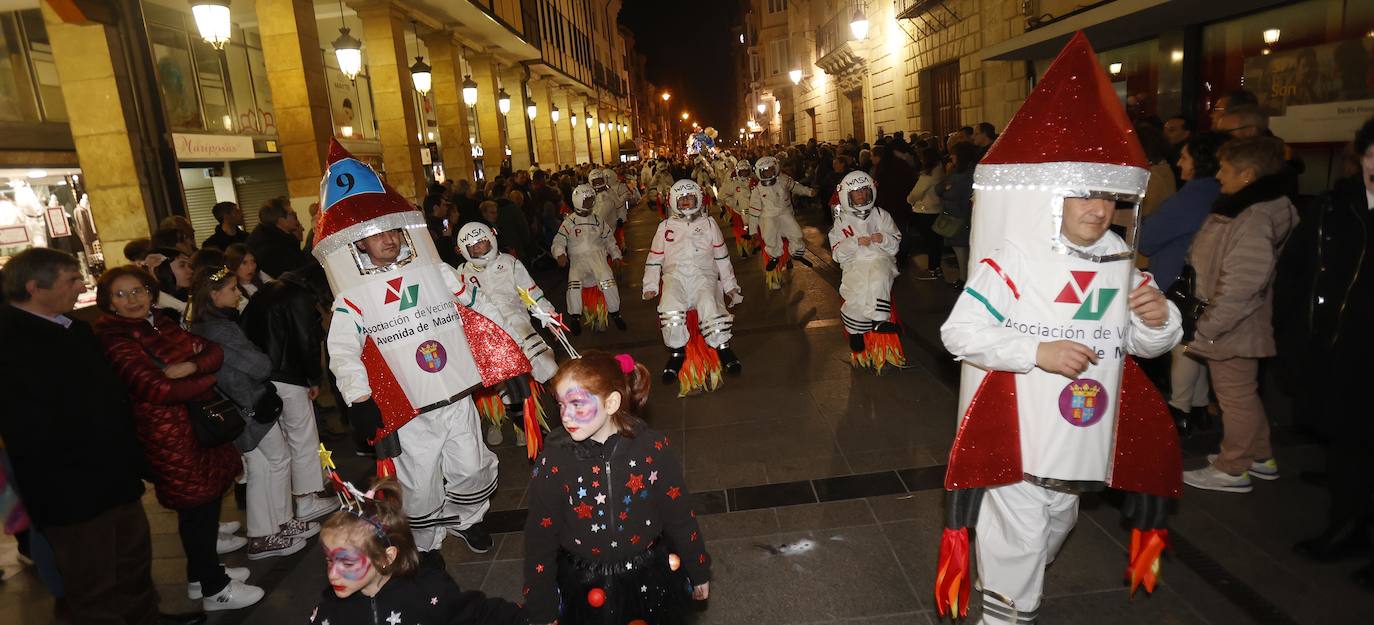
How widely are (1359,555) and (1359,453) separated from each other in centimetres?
57

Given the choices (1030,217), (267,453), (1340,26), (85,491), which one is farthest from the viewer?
(1340,26)

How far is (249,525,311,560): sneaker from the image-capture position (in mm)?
4699

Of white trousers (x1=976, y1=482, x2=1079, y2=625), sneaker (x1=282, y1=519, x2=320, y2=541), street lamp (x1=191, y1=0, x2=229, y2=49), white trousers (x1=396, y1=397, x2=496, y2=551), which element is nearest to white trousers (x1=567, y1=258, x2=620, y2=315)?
street lamp (x1=191, y1=0, x2=229, y2=49)

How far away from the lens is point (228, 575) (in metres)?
4.26

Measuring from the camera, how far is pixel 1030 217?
2.79 metres

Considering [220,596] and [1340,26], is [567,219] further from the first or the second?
[1340,26]

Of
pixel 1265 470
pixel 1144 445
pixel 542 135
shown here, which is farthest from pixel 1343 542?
pixel 542 135

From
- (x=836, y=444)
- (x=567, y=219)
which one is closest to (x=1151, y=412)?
(x=836, y=444)

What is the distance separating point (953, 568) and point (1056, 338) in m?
1.01

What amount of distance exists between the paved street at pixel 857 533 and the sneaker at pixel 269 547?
5 centimetres

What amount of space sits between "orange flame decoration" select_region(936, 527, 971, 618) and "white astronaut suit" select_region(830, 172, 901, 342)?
417 cm

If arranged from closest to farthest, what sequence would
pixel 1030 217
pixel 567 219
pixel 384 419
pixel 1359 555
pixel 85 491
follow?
pixel 1030 217
pixel 85 491
pixel 1359 555
pixel 384 419
pixel 567 219

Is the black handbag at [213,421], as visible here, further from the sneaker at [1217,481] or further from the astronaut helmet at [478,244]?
the sneaker at [1217,481]

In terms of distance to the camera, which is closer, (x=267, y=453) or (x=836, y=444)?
(x=267, y=453)
